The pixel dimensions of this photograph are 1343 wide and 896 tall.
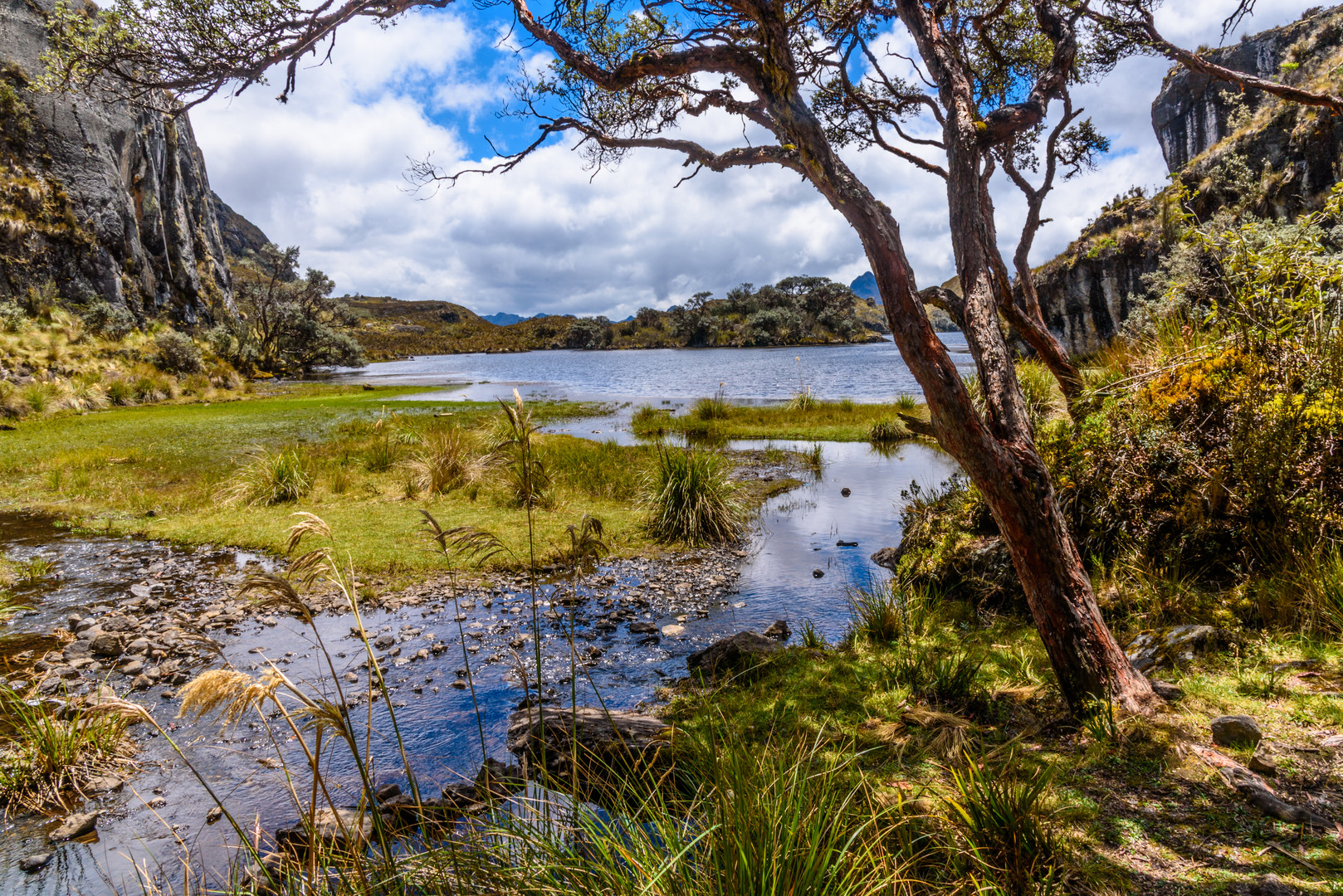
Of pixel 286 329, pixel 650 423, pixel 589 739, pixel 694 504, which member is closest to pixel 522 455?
pixel 589 739

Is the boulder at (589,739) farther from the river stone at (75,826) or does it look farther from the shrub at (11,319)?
the shrub at (11,319)

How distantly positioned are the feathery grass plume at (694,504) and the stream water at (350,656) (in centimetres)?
71

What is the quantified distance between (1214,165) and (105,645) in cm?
3720

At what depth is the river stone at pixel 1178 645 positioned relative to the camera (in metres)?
4.80

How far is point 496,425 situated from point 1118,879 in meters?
16.3

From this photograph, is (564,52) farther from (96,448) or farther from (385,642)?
(96,448)

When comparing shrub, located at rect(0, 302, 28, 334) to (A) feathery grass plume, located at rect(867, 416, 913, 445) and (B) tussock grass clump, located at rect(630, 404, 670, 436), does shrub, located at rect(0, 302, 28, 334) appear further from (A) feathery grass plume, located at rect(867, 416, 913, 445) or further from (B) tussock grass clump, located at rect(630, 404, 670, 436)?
(A) feathery grass plume, located at rect(867, 416, 913, 445)

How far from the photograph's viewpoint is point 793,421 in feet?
80.0

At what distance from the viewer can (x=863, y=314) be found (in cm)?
16938

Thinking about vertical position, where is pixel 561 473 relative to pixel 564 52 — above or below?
below

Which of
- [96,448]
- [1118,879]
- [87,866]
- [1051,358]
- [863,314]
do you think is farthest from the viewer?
[863,314]

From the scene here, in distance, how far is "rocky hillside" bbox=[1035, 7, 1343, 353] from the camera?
21719 mm

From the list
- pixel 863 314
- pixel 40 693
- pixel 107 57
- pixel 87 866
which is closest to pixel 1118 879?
pixel 87 866

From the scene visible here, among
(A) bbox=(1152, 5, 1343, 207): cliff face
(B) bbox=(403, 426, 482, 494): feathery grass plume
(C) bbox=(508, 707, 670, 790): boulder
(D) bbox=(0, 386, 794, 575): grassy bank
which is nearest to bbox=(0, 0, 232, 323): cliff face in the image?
(D) bbox=(0, 386, 794, 575): grassy bank
